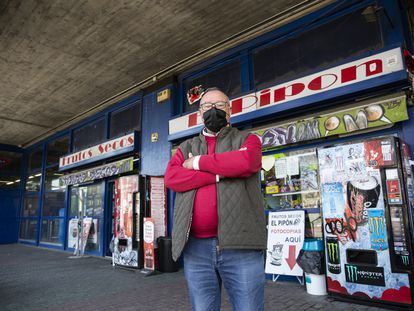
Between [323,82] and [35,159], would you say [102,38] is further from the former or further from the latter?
[35,159]

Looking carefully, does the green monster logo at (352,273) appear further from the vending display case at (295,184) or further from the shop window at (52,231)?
the shop window at (52,231)

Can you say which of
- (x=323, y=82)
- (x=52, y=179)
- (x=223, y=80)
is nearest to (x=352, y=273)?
(x=323, y=82)

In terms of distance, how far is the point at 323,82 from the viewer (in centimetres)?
480

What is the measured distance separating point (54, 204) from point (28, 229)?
290 cm

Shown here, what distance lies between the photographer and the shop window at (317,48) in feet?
15.5

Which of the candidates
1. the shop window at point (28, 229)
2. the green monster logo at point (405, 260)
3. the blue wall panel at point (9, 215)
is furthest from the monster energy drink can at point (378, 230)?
A: the blue wall panel at point (9, 215)

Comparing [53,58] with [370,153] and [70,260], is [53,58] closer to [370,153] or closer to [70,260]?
[70,260]

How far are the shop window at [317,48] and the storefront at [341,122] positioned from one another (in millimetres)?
16

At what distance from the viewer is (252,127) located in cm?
587

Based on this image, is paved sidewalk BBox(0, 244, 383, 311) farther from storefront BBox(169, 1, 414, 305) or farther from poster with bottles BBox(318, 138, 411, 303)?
storefront BBox(169, 1, 414, 305)

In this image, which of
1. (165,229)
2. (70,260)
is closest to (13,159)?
(70,260)

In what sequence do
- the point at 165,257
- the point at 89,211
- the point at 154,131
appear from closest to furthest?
1. the point at 165,257
2. the point at 154,131
3. the point at 89,211

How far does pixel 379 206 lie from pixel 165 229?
14.6ft

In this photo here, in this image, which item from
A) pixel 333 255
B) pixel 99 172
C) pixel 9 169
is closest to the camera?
pixel 333 255
